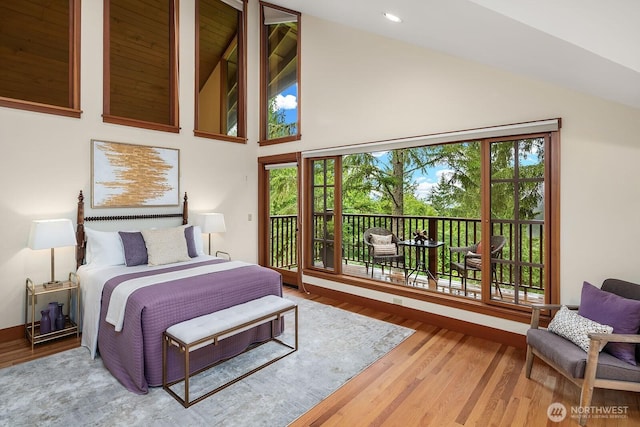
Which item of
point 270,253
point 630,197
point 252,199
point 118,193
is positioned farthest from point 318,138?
point 630,197

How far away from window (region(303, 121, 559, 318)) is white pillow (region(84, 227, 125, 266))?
8.06 ft

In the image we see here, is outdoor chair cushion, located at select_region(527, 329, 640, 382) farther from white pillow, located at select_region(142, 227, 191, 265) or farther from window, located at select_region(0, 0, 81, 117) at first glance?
window, located at select_region(0, 0, 81, 117)

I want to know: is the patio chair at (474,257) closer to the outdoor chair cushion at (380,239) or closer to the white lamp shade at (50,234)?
the outdoor chair cushion at (380,239)

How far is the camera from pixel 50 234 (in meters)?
3.10

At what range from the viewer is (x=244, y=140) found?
529 cm

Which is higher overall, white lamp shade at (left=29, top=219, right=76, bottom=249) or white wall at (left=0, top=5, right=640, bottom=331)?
white wall at (left=0, top=5, right=640, bottom=331)

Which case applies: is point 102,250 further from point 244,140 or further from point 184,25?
point 184,25

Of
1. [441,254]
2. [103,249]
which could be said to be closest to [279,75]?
[103,249]

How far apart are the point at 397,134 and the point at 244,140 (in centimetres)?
259

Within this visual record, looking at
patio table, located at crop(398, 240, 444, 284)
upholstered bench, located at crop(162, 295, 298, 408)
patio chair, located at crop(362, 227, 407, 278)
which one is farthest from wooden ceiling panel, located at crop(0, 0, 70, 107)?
patio table, located at crop(398, 240, 444, 284)

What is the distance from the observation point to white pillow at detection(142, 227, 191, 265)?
140 inches

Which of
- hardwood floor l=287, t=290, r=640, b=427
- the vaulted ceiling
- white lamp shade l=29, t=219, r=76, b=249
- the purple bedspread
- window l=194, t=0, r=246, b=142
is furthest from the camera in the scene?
window l=194, t=0, r=246, b=142

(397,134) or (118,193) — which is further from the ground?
(397,134)

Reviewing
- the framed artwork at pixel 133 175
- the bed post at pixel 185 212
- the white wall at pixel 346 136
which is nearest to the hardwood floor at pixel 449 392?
the white wall at pixel 346 136
